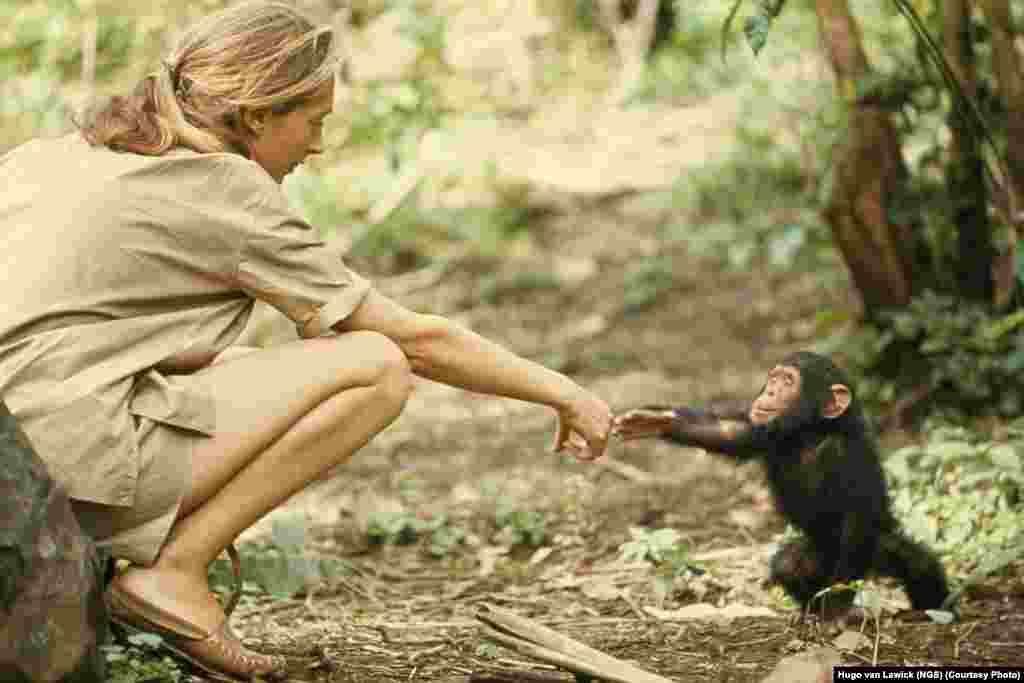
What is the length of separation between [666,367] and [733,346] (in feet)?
1.69

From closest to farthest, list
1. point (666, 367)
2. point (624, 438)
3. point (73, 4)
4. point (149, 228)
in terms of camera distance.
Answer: point (149, 228)
point (624, 438)
point (666, 367)
point (73, 4)

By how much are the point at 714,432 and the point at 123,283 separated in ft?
6.36

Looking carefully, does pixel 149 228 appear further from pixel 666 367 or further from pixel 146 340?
pixel 666 367

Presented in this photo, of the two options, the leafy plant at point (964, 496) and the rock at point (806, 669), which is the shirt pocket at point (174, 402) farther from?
the leafy plant at point (964, 496)

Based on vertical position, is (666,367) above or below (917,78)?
below

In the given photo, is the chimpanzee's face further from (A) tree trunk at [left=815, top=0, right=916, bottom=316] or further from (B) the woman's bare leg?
(A) tree trunk at [left=815, top=0, right=916, bottom=316]

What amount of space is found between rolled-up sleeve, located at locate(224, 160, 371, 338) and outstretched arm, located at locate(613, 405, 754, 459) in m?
1.27

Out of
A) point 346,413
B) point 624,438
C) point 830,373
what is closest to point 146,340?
point 346,413

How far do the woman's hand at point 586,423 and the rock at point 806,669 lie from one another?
0.73 m

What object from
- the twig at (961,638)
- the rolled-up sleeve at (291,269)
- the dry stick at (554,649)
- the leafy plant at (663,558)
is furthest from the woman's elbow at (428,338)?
the twig at (961,638)

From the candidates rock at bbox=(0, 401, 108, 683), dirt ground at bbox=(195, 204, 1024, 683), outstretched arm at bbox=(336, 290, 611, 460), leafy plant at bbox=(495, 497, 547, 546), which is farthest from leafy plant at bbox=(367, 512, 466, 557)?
rock at bbox=(0, 401, 108, 683)

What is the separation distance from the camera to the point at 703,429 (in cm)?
426

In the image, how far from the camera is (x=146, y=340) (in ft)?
10.1

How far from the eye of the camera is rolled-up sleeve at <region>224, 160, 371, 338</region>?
10.1ft
